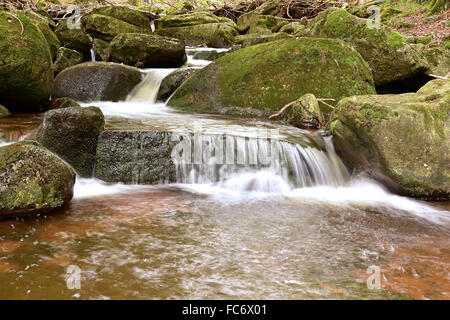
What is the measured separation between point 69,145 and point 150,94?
515 cm

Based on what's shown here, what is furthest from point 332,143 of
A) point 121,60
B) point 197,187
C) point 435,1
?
point 435,1

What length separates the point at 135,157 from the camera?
17.6ft

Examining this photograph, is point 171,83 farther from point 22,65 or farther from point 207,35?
point 207,35

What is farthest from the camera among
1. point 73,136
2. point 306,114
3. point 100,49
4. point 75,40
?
point 100,49

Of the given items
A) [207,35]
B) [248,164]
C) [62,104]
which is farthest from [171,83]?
[207,35]

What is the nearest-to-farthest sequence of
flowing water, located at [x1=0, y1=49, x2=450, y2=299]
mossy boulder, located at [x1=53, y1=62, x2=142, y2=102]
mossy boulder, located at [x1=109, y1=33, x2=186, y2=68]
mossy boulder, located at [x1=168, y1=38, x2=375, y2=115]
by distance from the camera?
flowing water, located at [x1=0, y1=49, x2=450, y2=299]
mossy boulder, located at [x1=168, y1=38, x2=375, y2=115]
mossy boulder, located at [x1=53, y1=62, x2=142, y2=102]
mossy boulder, located at [x1=109, y1=33, x2=186, y2=68]

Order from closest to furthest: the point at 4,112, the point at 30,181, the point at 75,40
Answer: the point at 30,181 < the point at 4,112 < the point at 75,40

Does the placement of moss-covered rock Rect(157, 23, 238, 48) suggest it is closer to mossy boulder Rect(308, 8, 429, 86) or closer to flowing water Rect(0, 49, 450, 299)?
mossy boulder Rect(308, 8, 429, 86)

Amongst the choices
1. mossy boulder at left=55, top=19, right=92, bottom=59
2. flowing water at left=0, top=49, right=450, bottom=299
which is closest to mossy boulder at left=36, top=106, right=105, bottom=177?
flowing water at left=0, top=49, right=450, bottom=299

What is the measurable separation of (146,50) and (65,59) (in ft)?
8.84

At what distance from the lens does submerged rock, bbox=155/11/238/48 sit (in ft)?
53.9

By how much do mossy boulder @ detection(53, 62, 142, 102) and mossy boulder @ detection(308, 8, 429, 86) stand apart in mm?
6049
